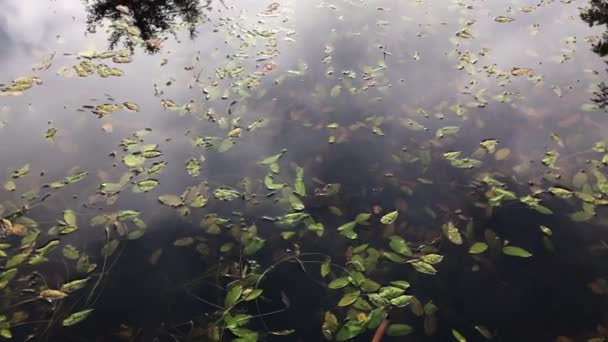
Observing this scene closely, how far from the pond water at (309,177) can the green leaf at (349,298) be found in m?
0.02

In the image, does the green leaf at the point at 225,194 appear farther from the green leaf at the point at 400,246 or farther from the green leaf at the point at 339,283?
the green leaf at the point at 400,246

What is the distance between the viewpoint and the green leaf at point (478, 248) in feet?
12.1

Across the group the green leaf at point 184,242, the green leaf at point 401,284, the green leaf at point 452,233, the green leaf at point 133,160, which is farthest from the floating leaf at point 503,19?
the green leaf at point 184,242

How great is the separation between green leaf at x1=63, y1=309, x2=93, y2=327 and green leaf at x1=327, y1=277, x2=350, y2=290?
6.51 feet

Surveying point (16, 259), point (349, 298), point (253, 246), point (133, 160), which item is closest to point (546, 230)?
point (349, 298)

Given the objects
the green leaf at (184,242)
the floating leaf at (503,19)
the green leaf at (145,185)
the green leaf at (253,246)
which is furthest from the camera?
the floating leaf at (503,19)

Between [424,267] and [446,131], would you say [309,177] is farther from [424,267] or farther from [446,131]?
[446,131]

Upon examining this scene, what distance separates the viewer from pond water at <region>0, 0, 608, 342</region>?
11.0 ft

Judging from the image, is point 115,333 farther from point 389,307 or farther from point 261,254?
point 389,307

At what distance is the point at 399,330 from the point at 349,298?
1.47ft

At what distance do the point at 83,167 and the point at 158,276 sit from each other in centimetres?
184

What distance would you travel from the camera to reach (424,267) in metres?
3.56

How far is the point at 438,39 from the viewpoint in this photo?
656cm

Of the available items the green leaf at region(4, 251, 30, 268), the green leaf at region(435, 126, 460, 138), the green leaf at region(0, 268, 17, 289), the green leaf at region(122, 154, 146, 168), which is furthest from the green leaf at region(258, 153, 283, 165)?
the green leaf at region(0, 268, 17, 289)
